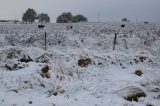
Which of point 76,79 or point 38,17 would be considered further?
point 38,17

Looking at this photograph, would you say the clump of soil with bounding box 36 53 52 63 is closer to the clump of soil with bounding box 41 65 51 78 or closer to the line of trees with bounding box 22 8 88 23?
the clump of soil with bounding box 41 65 51 78

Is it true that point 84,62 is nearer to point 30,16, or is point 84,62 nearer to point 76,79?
point 76,79

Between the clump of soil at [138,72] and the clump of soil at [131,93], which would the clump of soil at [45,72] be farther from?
the clump of soil at [138,72]

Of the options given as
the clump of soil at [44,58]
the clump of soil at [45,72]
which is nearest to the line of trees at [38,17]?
the clump of soil at [44,58]

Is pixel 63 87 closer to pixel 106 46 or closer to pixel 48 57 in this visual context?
pixel 48 57

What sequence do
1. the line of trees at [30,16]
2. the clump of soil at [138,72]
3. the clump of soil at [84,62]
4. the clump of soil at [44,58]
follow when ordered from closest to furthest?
the clump of soil at [138,72] < the clump of soil at [44,58] < the clump of soil at [84,62] < the line of trees at [30,16]

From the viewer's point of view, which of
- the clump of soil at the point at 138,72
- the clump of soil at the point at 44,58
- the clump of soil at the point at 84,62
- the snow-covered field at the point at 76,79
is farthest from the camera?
the clump of soil at the point at 84,62

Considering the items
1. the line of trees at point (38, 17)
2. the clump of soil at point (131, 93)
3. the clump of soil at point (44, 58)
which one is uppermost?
the line of trees at point (38, 17)

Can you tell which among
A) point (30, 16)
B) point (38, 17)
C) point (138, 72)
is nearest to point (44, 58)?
point (138, 72)

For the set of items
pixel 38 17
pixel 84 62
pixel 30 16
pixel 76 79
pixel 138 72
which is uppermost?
pixel 30 16

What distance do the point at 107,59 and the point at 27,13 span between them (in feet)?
253

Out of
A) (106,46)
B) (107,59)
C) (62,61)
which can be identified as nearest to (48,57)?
(62,61)

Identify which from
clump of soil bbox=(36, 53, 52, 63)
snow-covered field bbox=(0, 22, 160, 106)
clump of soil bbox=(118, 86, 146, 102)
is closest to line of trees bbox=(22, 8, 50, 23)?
snow-covered field bbox=(0, 22, 160, 106)

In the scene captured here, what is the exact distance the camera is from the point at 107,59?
11180 millimetres
